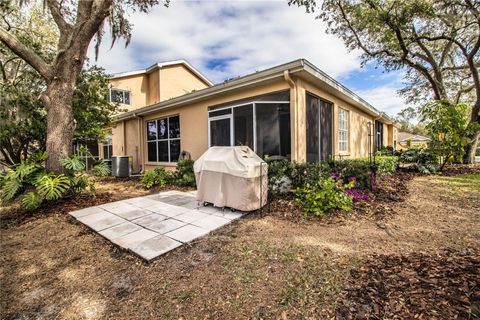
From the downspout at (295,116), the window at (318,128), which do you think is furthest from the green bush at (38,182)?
the window at (318,128)

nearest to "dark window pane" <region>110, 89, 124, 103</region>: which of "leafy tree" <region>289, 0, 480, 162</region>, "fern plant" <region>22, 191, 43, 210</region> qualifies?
"fern plant" <region>22, 191, 43, 210</region>

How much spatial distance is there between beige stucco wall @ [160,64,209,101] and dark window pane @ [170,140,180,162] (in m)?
6.92

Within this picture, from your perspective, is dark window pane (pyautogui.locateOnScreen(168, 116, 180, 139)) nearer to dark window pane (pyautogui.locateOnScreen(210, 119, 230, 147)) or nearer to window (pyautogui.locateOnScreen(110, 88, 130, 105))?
dark window pane (pyautogui.locateOnScreen(210, 119, 230, 147))

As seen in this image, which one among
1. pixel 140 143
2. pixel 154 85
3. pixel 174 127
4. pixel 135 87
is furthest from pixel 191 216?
pixel 135 87

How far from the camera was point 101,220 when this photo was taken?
4.20 meters

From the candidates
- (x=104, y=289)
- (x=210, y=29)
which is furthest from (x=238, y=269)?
(x=210, y=29)

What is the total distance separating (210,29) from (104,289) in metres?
9.28

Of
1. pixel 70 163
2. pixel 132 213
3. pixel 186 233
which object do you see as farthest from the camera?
pixel 70 163

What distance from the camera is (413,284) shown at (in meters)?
2.00

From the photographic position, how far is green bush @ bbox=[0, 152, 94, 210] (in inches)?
186

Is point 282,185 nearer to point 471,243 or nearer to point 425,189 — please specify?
point 471,243

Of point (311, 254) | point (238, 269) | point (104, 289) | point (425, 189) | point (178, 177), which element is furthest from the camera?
point (178, 177)

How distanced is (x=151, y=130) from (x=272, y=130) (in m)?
6.73

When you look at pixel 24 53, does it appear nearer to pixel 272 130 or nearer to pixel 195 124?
pixel 195 124
